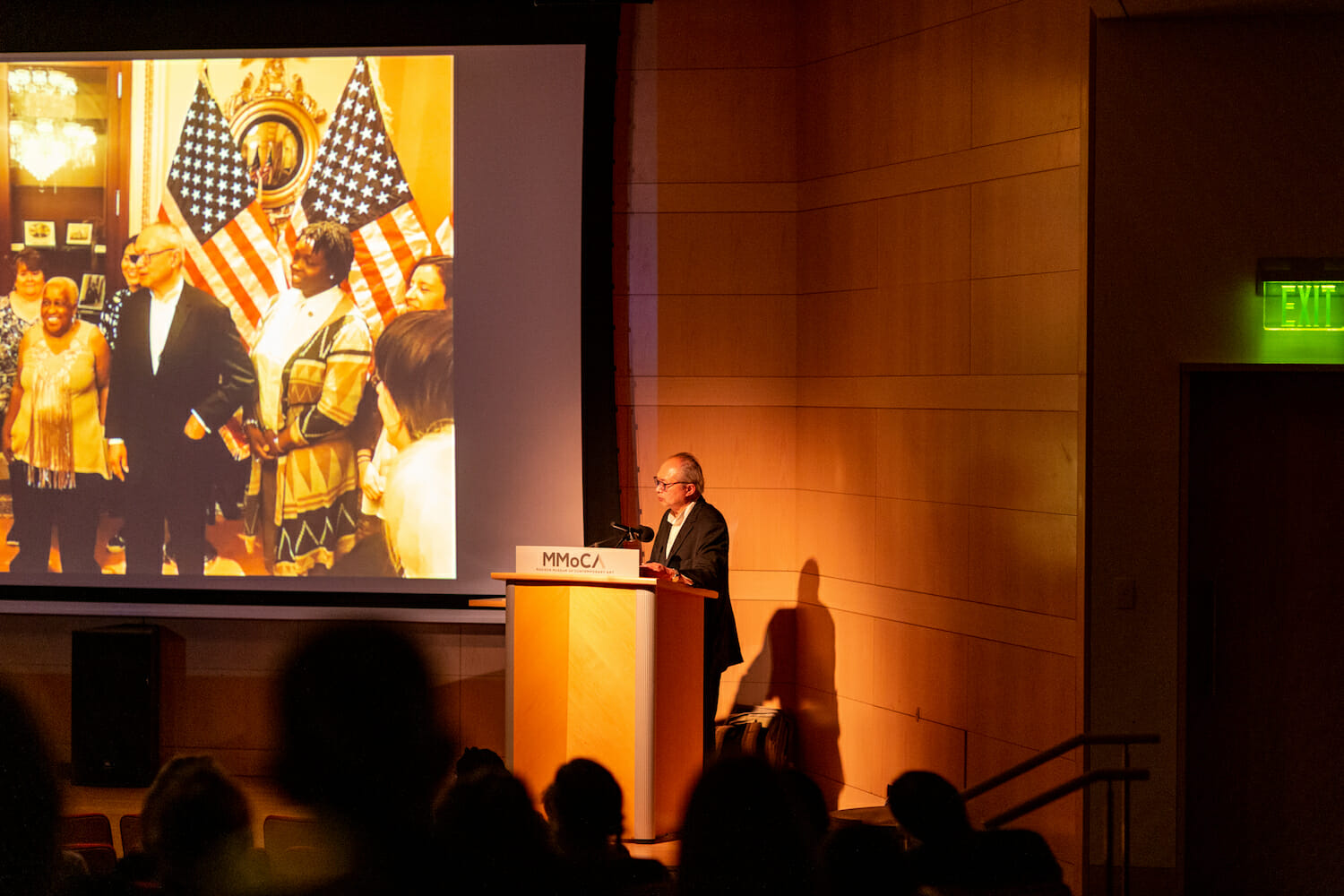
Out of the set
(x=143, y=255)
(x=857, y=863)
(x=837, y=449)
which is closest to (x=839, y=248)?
(x=837, y=449)

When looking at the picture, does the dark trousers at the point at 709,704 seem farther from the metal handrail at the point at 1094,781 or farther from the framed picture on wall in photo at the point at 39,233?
the framed picture on wall in photo at the point at 39,233

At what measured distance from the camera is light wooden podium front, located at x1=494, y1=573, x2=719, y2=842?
4.94 m

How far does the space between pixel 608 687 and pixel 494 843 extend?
8.74ft

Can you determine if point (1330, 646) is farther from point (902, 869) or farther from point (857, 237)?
point (902, 869)

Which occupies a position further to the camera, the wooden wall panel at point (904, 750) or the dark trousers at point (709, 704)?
the wooden wall panel at point (904, 750)

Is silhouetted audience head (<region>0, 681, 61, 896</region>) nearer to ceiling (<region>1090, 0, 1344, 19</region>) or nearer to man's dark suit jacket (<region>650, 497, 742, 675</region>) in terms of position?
man's dark suit jacket (<region>650, 497, 742, 675</region>)

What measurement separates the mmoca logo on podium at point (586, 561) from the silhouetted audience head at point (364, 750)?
3.40ft

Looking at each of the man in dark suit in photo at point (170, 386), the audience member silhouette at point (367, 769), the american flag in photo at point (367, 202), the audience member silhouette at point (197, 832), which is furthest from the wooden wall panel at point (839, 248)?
the audience member silhouette at point (197, 832)

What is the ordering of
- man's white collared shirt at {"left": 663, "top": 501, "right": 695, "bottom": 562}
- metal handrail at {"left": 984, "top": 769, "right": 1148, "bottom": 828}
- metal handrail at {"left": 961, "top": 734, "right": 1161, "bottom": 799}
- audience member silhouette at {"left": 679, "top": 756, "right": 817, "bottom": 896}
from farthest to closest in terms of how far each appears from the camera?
1. man's white collared shirt at {"left": 663, "top": 501, "right": 695, "bottom": 562}
2. metal handrail at {"left": 961, "top": 734, "right": 1161, "bottom": 799}
3. metal handrail at {"left": 984, "top": 769, "right": 1148, "bottom": 828}
4. audience member silhouette at {"left": 679, "top": 756, "right": 817, "bottom": 896}

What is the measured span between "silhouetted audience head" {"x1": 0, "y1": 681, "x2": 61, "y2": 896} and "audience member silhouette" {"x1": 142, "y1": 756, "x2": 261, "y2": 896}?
0.19 metres

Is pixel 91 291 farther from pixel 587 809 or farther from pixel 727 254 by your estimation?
pixel 587 809

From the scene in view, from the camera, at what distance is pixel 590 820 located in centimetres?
265

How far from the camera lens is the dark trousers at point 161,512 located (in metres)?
6.47

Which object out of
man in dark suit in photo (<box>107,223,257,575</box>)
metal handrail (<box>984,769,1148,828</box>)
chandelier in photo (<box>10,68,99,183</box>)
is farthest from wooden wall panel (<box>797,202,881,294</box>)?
chandelier in photo (<box>10,68,99,183</box>)
